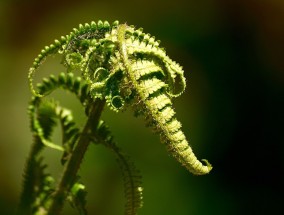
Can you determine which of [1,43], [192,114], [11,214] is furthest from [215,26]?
[11,214]

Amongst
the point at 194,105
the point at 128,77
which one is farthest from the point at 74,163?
the point at 194,105

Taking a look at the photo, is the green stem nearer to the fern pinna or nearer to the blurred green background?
the fern pinna

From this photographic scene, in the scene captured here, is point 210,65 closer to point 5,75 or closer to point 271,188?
Answer: point 271,188

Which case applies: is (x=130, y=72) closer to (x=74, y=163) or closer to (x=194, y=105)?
(x=74, y=163)

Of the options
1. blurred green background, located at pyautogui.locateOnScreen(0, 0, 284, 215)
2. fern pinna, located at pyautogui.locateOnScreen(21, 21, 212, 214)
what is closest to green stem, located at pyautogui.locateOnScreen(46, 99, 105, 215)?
fern pinna, located at pyautogui.locateOnScreen(21, 21, 212, 214)

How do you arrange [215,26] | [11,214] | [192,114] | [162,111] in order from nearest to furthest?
[162,111] → [11,214] → [192,114] → [215,26]

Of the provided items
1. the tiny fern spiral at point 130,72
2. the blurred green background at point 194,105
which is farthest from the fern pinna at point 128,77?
the blurred green background at point 194,105

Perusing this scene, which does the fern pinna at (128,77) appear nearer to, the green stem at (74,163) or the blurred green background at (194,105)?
the green stem at (74,163)
